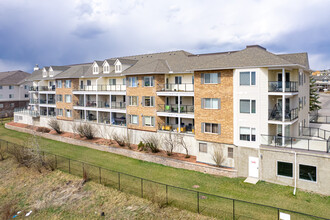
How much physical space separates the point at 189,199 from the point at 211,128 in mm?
8014

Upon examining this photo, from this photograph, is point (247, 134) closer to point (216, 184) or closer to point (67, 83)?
point (216, 184)

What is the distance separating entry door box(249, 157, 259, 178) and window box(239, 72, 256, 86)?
6434 millimetres

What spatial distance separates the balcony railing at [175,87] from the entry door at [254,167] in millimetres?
11018

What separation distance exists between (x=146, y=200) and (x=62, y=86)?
105 ft

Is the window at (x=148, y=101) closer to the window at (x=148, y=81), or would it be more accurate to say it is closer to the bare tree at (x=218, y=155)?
the window at (x=148, y=81)

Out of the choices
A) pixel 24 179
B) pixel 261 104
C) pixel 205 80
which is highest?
pixel 205 80

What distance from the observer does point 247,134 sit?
70.9 feet

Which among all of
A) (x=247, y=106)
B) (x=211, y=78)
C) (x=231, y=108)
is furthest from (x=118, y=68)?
(x=247, y=106)

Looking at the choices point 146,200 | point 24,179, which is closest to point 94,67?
point 24,179

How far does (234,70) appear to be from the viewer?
72.0 ft

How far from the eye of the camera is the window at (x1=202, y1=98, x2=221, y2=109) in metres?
23.2

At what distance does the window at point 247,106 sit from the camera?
21.3 m

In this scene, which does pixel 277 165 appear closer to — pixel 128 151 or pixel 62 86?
pixel 128 151

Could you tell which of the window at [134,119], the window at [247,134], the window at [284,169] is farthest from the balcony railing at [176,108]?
the window at [284,169]
